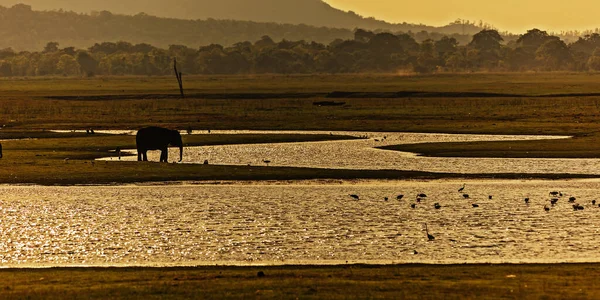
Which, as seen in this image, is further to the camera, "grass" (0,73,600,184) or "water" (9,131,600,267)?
"grass" (0,73,600,184)

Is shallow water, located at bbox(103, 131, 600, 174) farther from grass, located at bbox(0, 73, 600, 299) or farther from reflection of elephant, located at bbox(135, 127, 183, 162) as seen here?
grass, located at bbox(0, 73, 600, 299)

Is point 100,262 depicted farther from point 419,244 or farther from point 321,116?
point 321,116

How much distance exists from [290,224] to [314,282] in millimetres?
9484

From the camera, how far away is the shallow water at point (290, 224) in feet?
85.3

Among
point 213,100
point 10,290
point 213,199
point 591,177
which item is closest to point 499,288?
point 10,290

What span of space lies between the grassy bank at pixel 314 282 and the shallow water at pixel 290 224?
163 centimetres

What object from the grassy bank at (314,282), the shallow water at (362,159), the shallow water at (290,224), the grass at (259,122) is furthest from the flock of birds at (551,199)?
the grassy bank at (314,282)

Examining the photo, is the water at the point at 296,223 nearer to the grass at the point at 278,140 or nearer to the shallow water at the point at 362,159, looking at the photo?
the shallow water at the point at 362,159

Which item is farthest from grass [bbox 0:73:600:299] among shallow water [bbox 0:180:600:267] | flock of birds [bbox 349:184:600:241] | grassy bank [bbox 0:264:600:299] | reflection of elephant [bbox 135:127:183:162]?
flock of birds [bbox 349:184:600:241]

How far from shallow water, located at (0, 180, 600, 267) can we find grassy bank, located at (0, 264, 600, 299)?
1626 millimetres

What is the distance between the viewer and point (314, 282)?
21.6 metres

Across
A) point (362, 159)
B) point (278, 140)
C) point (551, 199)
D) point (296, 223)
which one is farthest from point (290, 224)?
point (278, 140)

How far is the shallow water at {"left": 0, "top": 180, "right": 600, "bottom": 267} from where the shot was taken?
2598 cm

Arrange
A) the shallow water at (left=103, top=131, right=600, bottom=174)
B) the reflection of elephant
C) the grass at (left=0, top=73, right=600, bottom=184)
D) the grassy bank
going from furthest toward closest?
the reflection of elephant, the shallow water at (left=103, top=131, right=600, bottom=174), the grass at (left=0, top=73, right=600, bottom=184), the grassy bank
